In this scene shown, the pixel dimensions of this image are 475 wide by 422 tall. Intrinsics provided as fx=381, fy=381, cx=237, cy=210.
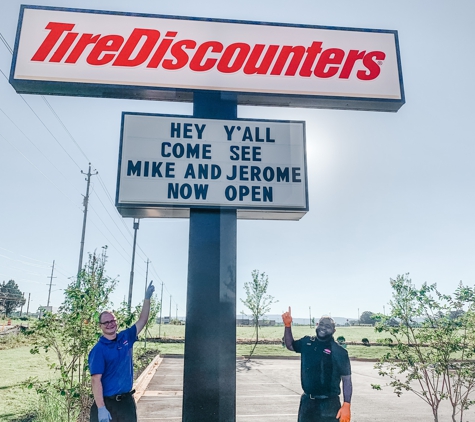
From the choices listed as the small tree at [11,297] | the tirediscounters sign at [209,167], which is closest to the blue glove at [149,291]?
the tirediscounters sign at [209,167]

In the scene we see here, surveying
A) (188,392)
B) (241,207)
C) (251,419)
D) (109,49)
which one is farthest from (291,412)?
(109,49)

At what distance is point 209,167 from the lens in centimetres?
492

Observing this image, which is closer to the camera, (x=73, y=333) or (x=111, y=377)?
(x=111, y=377)

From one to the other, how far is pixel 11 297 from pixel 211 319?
128 meters

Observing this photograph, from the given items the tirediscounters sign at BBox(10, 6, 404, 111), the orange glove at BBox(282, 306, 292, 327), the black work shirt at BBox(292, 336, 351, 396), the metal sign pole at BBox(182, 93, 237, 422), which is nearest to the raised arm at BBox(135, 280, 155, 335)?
the metal sign pole at BBox(182, 93, 237, 422)

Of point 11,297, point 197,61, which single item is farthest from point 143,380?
point 11,297

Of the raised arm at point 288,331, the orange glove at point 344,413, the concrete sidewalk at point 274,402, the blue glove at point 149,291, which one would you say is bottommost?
the concrete sidewalk at point 274,402

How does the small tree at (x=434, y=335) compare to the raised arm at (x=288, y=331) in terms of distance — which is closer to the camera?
the raised arm at (x=288, y=331)

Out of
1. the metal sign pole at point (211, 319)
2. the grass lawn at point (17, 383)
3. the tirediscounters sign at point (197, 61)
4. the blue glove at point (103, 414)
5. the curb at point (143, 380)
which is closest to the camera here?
the blue glove at point (103, 414)

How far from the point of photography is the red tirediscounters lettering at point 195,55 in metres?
5.47

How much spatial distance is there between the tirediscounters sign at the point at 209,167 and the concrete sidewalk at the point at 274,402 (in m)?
6.80

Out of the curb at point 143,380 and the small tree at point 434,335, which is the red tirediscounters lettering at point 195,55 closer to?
the small tree at point 434,335

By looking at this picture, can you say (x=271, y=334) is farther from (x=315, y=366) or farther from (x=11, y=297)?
(x=11, y=297)

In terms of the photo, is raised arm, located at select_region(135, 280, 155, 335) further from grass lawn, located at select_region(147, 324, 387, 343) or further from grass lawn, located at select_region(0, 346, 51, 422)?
grass lawn, located at select_region(147, 324, 387, 343)
